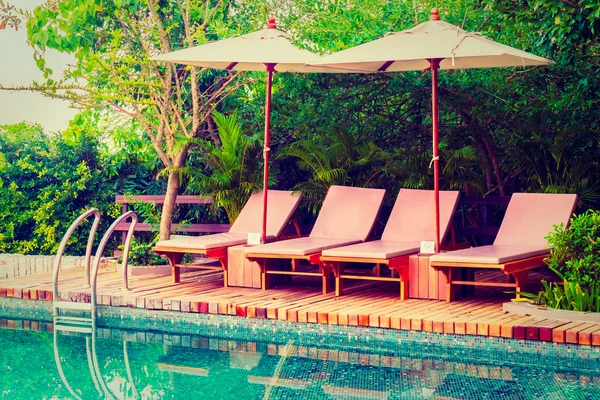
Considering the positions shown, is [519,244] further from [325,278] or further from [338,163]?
[338,163]

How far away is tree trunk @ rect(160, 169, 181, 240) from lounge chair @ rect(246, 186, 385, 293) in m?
1.91

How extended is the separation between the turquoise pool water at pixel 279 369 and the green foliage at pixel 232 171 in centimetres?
260

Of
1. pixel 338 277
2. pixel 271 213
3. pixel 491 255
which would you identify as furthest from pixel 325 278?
pixel 491 255

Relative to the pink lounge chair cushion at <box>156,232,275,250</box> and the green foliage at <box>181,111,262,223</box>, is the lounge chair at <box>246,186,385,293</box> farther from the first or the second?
the green foliage at <box>181,111,262,223</box>

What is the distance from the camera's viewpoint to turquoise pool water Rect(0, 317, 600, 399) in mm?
5578

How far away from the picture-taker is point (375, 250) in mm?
7367

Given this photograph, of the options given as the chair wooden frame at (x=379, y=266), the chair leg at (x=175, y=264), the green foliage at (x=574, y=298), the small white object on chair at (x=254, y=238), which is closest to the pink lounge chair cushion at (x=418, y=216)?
the chair wooden frame at (x=379, y=266)

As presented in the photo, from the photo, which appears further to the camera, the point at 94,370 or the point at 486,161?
the point at 486,161

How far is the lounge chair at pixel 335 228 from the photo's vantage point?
7939 millimetres

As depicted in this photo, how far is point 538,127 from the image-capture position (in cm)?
916

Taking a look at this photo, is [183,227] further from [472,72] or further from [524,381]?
[524,381]

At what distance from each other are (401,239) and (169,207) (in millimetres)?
2977

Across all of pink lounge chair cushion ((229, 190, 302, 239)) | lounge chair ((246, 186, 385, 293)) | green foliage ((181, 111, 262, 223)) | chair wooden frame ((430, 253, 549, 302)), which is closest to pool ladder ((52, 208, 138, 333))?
lounge chair ((246, 186, 385, 293))

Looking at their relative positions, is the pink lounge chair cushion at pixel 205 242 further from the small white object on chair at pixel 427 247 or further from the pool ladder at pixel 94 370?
the small white object on chair at pixel 427 247
